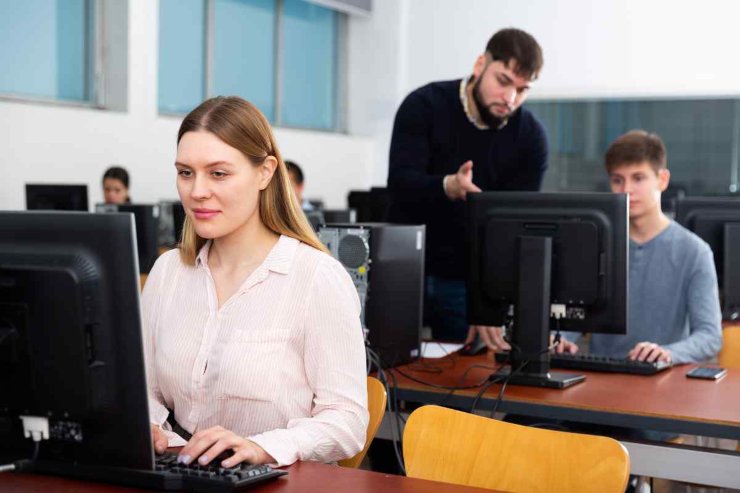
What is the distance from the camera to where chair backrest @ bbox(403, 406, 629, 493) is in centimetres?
160

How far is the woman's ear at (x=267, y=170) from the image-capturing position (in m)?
1.86

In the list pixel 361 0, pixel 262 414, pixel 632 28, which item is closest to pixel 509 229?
pixel 262 414

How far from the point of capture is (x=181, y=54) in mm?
7613

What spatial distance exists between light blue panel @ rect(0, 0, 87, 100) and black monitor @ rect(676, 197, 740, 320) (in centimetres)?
435

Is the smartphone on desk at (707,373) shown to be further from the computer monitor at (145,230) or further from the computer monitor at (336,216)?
the computer monitor at (145,230)

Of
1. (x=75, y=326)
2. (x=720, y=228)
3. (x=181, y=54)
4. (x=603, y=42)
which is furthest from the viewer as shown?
(x=603, y=42)

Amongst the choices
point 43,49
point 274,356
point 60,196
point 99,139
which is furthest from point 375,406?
point 43,49

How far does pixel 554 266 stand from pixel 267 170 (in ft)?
3.14

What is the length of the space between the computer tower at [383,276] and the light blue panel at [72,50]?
4.42m

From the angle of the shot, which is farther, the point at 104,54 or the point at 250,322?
the point at 104,54

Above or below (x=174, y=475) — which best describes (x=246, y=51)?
above

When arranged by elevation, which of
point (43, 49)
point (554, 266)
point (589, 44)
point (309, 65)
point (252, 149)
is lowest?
point (554, 266)

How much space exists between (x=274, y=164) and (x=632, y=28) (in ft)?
23.7

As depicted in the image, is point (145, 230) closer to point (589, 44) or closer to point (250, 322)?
point (250, 322)
